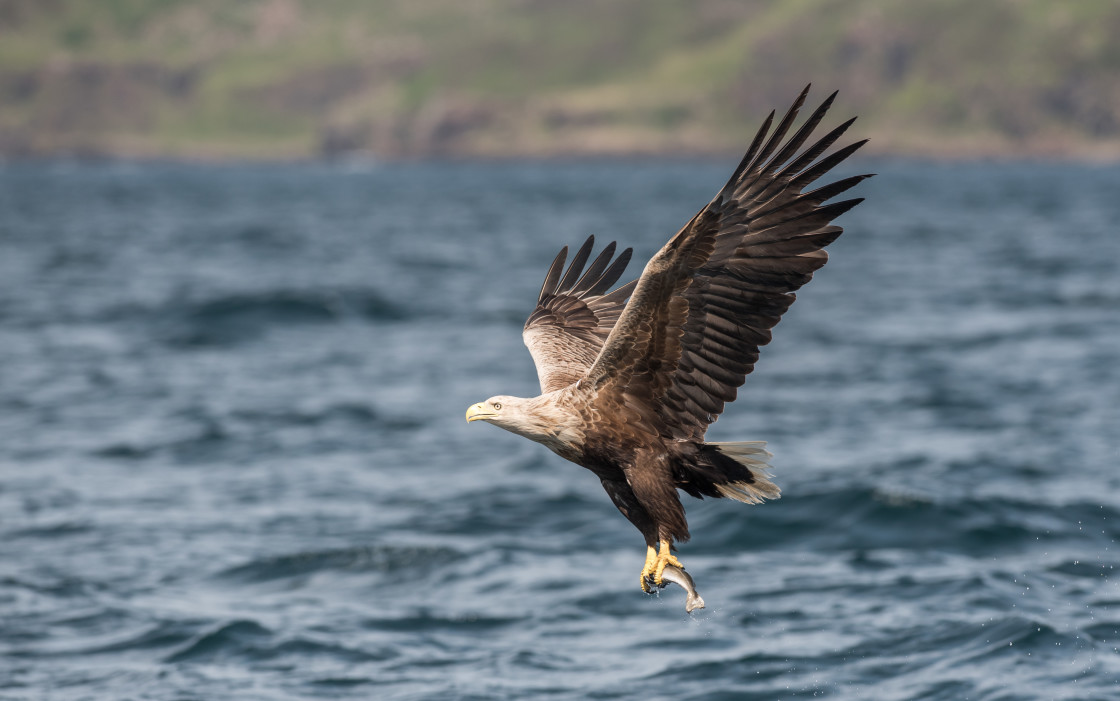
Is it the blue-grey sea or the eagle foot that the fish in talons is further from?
the blue-grey sea

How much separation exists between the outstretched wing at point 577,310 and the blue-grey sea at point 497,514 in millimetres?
2778

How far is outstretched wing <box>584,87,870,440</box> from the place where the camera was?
688 centimetres

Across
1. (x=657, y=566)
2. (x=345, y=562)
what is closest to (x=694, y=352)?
(x=657, y=566)

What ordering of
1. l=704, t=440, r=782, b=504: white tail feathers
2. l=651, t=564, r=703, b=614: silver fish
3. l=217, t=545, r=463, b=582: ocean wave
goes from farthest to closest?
l=217, t=545, r=463, b=582: ocean wave < l=704, t=440, r=782, b=504: white tail feathers < l=651, t=564, r=703, b=614: silver fish

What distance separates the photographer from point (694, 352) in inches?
288

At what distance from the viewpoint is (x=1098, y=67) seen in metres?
169

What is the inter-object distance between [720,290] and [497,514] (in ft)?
27.0

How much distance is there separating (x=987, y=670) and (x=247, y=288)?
86.4 feet

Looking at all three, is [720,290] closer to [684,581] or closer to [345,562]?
[684,581]

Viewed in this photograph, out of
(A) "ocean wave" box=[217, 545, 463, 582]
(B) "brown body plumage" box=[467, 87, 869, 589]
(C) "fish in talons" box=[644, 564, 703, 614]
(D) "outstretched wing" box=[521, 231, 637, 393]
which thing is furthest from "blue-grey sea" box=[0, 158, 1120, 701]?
(B) "brown body plumage" box=[467, 87, 869, 589]

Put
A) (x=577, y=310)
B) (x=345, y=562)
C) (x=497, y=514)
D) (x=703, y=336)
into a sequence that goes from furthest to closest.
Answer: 1. (x=497, y=514)
2. (x=345, y=562)
3. (x=577, y=310)
4. (x=703, y=336)

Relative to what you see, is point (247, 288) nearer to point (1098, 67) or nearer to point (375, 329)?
point (375, 329)

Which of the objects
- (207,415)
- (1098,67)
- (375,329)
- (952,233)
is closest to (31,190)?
(952,233)

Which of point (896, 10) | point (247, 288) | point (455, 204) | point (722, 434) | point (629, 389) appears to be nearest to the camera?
point (629, 389)
